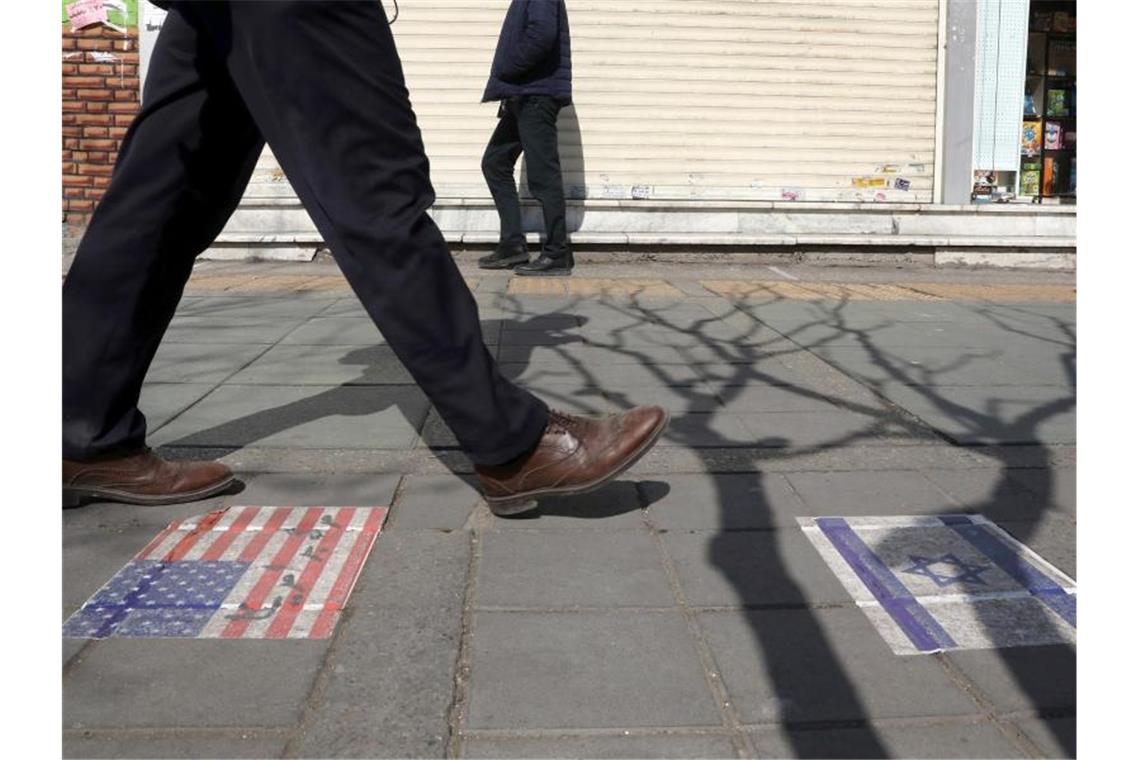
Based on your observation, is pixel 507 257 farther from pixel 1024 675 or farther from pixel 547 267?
pixel 1024 675

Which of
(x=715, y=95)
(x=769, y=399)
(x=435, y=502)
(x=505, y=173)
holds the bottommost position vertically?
(x=435, y=502)

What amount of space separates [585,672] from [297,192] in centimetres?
141

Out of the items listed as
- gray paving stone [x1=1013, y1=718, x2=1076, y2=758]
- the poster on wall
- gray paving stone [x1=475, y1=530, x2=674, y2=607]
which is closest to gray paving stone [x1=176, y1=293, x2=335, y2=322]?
the poster on wall

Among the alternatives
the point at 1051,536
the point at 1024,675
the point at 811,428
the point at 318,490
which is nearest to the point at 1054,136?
the point at 811,428

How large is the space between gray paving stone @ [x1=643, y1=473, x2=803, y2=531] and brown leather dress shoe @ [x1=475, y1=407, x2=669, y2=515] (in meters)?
0.21

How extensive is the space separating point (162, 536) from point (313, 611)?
68 centimetres

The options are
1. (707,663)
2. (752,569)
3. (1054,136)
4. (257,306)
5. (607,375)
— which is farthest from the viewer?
(1054,136)

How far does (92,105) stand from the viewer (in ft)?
31.5

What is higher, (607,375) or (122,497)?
(607,375)

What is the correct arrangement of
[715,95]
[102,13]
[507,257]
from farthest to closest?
[715,95], [102,13], [507,257]

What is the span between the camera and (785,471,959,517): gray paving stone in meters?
3.16

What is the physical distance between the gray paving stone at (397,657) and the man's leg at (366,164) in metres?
0.37

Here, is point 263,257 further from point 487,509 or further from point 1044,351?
point 487,509

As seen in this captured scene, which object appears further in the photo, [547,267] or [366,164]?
[547,267]
